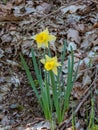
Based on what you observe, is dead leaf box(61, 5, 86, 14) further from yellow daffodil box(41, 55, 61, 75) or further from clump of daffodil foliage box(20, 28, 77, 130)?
yellow daffodil box(41, 55, 61, 75)

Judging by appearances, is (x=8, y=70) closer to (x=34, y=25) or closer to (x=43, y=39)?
(x=34, y=25)

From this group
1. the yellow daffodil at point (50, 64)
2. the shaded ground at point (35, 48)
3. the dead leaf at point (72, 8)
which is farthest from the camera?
the dead leaf at point (72, 8)

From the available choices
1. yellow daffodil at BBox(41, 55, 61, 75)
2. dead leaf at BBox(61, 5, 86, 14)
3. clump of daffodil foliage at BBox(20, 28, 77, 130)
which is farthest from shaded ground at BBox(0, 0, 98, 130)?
yellow daffodil at BBox(41, 55, 61, 75)

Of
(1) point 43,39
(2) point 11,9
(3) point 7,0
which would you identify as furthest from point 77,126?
(3) point 7,0

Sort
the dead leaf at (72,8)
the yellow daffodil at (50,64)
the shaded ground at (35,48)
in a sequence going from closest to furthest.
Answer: the yellow daffodil at (50,64) < the shaded ground at (35,48) < the dead leaf at (72,8)

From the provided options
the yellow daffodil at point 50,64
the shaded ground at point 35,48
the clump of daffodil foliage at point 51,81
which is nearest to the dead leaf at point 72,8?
the shaded ground at point 35,48

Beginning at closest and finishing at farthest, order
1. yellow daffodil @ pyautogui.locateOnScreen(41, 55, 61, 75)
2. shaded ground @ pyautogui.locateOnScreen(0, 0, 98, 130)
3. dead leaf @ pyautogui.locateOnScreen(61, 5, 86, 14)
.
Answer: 1. yellow daffodil @ pyautogui.locateOnScreen(41, 55, 61, 75)
2. shaded ground @ pyautogui.locateOnScreen(0, 0, 98, 130)
3. dead leaf @ pyautogui.locateOnScreen(61, 5, 86, 14)

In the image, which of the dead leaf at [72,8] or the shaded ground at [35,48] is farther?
the dead leaf at [72,8]

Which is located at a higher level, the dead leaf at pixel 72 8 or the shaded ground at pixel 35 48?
the dead leaf at pixel 72 8

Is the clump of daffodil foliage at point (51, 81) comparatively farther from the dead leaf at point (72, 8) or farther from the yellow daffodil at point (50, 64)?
the dead leaf at point (72, 8)
